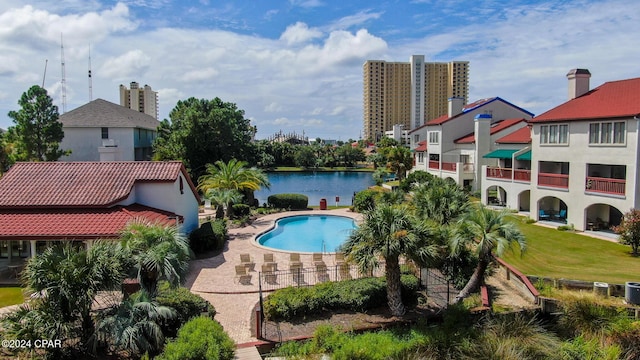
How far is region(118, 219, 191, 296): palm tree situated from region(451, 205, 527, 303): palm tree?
10.1 m

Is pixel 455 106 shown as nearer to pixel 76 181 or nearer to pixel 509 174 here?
pixel 509 174

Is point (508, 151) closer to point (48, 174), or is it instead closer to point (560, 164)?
point (560, 164)

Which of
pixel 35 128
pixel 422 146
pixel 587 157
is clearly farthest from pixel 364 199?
pixel 35 128

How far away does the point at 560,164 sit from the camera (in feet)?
108

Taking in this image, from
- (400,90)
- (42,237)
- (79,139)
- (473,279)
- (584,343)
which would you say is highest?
(400,90)

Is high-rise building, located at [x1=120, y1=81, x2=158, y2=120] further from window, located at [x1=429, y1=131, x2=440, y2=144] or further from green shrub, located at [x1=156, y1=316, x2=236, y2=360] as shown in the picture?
green shrub, located at [x1=156, y1=316, x2=236, y2=360]

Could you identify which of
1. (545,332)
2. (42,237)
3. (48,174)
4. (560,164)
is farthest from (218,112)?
(545,332)

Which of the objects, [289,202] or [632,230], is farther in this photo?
[289,202]

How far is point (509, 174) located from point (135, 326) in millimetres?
32032

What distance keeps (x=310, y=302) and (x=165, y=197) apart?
40.8ft

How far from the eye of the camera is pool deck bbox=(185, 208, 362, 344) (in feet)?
50.2

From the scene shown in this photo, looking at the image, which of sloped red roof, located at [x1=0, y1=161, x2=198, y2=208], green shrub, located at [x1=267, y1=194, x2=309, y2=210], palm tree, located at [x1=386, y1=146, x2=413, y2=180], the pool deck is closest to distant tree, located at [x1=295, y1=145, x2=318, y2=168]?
palm tree, located at [x1=386, y1=146, x2=413, y2=180]

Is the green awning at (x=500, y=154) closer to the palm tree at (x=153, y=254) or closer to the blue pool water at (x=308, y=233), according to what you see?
the blue pool water at (x=308, y=233)

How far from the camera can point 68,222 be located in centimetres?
2041
